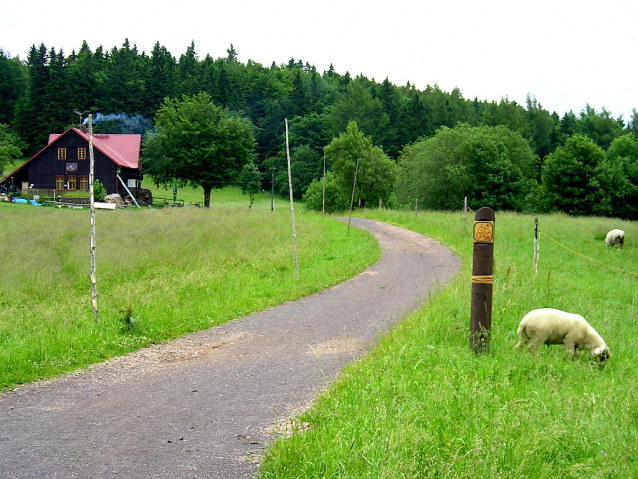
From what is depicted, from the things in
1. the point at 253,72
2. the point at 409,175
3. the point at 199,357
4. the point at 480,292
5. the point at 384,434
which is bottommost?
the point at 199,357

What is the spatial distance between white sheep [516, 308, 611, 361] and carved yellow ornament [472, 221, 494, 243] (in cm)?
153

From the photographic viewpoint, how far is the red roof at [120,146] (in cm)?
5928

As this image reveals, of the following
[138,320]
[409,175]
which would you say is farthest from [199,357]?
[409,175]

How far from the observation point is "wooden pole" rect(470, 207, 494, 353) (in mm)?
6578

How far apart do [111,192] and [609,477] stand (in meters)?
61.5

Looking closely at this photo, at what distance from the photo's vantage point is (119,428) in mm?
5281

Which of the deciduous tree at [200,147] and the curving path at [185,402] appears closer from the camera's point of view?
the curving path at [185,402]

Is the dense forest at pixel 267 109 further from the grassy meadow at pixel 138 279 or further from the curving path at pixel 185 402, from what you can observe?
the curving path at pixel 185 402

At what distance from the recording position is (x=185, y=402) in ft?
19.7

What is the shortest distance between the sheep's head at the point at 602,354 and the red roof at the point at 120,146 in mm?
56994

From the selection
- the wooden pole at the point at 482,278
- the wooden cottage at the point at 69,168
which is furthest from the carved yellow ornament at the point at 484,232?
the wooden cottage at the point at 69,168

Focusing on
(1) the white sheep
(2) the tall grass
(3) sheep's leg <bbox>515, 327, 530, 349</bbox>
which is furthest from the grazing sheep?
(3) sheep's leg <bbox>515, 327, 530, 349</bbox>

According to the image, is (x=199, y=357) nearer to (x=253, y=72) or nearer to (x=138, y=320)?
(x=138, y=320)

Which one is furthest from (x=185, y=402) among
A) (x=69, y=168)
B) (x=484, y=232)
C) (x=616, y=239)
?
(x=69, y=168)
